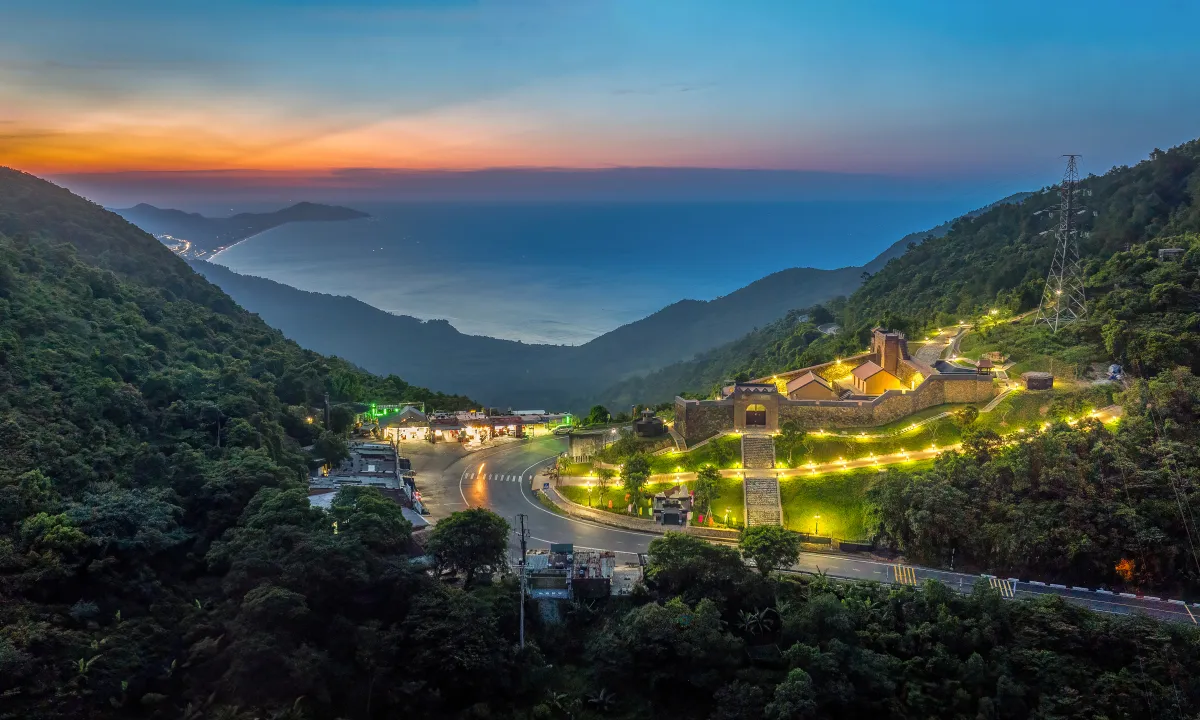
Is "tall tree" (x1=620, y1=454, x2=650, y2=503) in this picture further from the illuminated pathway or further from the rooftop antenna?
the rooftop antenna

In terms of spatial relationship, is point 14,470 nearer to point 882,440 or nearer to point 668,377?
point 882,440

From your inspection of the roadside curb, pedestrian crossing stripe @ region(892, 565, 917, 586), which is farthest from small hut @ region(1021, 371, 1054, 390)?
the roadside curb

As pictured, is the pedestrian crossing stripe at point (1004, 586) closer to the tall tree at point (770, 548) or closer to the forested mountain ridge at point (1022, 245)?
the tall tree at point (770, 548)

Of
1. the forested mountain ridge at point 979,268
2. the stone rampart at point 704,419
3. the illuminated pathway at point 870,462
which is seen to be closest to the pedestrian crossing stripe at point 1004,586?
the illuminated pathway at point 870,462

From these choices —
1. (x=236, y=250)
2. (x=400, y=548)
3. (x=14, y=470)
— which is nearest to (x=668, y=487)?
(x=400, y=548)

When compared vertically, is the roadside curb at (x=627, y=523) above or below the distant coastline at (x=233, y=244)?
below

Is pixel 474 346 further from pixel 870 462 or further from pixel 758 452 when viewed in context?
pixel 870 462
